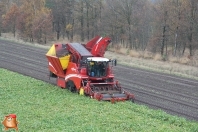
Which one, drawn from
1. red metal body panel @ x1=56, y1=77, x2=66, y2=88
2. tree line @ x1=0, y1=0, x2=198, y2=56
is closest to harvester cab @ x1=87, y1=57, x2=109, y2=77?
red metal body panel @ x1=56, y1=77, x2=66, y2=88

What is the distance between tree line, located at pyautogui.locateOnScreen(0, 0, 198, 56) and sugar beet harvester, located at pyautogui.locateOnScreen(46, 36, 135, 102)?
26.8 m

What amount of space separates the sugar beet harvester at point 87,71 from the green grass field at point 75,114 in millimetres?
818

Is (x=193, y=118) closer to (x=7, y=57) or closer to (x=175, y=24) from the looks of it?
(x=7, y=57)

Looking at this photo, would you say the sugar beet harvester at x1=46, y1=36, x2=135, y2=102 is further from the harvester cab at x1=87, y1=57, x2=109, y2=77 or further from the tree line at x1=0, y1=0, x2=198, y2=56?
the tree line at x1=0, y1=0, x2=198, y2=56

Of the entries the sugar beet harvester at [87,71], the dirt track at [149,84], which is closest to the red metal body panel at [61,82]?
the sugar beet harvester at [87,71]

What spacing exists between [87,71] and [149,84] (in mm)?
7460

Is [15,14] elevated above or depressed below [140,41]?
above

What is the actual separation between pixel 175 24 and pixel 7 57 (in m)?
22.3

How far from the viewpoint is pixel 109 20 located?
196 feet

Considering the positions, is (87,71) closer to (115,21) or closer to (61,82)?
(61,82)

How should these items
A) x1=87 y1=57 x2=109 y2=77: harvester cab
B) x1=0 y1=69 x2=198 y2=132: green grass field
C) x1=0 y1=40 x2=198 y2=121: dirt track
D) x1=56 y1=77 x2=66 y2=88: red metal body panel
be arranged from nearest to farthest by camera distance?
x1=0 y1=69 x2=198 y2=132: green grass field < x1=0 y1=40 x2=198 y2=121: dirt track < x1=87 y1=57 x2=109 y2=77: harvester cab < x1=56 y1=77 x2=66 y2=88: red metal body panel

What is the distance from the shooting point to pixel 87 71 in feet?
70.9

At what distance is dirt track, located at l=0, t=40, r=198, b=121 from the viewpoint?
67.8 feet

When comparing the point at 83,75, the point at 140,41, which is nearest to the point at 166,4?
the point at 140,41
